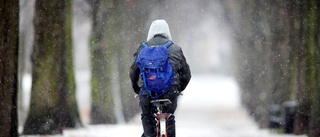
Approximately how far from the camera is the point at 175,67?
8.78 metres

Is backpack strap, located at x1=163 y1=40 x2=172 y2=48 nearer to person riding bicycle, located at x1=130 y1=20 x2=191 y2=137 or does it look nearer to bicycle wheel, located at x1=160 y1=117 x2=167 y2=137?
person riding bicycle, located at x1=130 y1=20 x2=191 y2=137

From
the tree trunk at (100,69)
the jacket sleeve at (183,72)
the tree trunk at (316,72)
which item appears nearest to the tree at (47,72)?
the tree trunk at (100,69)

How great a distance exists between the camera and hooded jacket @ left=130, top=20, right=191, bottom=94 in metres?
8.80

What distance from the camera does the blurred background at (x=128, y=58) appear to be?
16.5 meters

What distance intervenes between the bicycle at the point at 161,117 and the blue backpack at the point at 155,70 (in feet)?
0.25

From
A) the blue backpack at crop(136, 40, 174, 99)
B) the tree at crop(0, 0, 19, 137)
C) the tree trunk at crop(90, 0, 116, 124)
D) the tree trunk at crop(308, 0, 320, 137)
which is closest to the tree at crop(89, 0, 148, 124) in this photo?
the tree trunk at crop(90, 0, 116, 124)

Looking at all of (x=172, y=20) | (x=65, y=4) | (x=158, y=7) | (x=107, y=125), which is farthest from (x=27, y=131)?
(x=172, y=20)

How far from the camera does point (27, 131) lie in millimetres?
16094

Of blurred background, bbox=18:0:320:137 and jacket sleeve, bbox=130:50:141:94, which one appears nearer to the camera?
jacket sleeve, bbox=130:50:141:94

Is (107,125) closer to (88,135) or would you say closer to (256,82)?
(88,135)

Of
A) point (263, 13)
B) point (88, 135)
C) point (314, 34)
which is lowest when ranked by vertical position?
point (88, 135)

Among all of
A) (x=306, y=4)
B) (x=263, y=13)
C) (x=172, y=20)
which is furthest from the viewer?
(x=172, y=20)

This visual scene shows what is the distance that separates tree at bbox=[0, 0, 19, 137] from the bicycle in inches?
162

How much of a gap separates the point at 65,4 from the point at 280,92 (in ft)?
18.5
